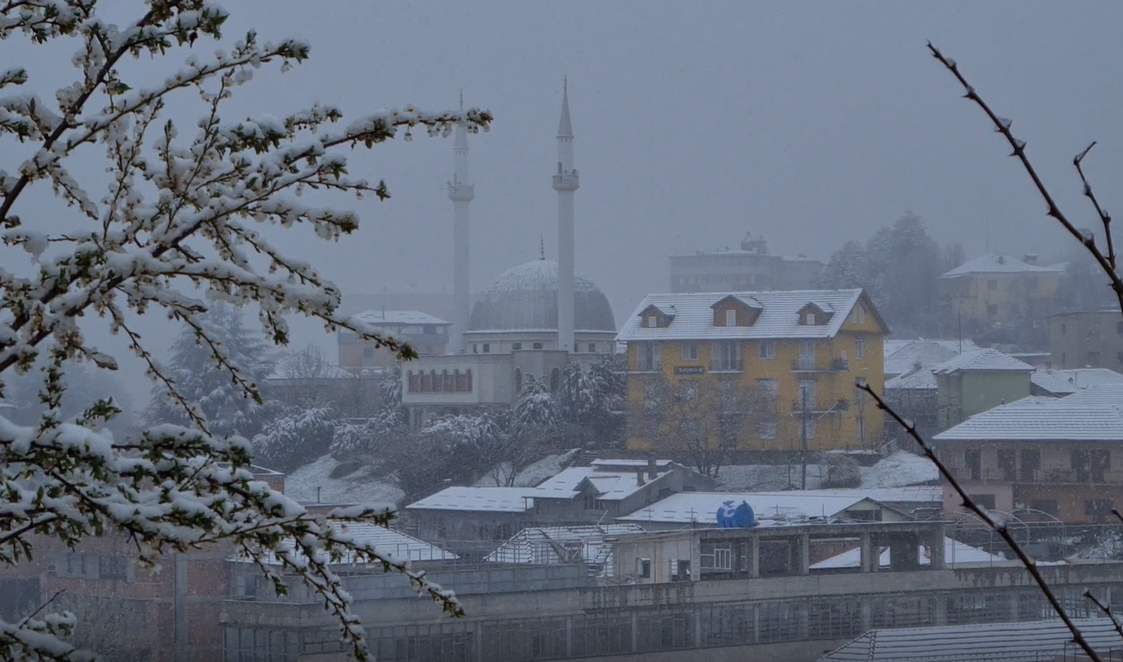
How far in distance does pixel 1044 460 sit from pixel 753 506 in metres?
4.71

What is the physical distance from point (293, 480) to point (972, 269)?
2459cm

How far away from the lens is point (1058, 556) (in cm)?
1938

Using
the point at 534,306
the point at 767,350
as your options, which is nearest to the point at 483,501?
the point at 767,350

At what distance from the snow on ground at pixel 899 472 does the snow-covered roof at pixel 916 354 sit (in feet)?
25.8

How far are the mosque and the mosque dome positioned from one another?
0.03 m

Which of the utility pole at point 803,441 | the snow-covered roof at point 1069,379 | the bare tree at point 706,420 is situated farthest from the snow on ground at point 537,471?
the snow-covered roof at point 1069,379

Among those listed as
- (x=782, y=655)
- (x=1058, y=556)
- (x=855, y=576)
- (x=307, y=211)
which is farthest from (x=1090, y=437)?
(x=307, y=211)

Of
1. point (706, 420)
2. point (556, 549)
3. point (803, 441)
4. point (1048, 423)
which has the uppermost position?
point (706, 420)

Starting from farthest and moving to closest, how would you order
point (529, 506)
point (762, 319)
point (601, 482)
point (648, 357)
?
point (648, 357)
point (762, 319)
point (601, 482)
point (529, 506)

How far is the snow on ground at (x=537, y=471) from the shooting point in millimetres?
27406

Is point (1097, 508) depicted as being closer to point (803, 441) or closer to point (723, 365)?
point (803, 441)

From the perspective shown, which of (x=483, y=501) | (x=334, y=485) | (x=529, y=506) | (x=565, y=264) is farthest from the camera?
(x=565, y=264)

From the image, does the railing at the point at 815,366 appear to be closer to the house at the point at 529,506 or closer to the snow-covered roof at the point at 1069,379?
the snow-covered roof at the point at 1069,379

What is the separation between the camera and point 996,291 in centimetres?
4466
